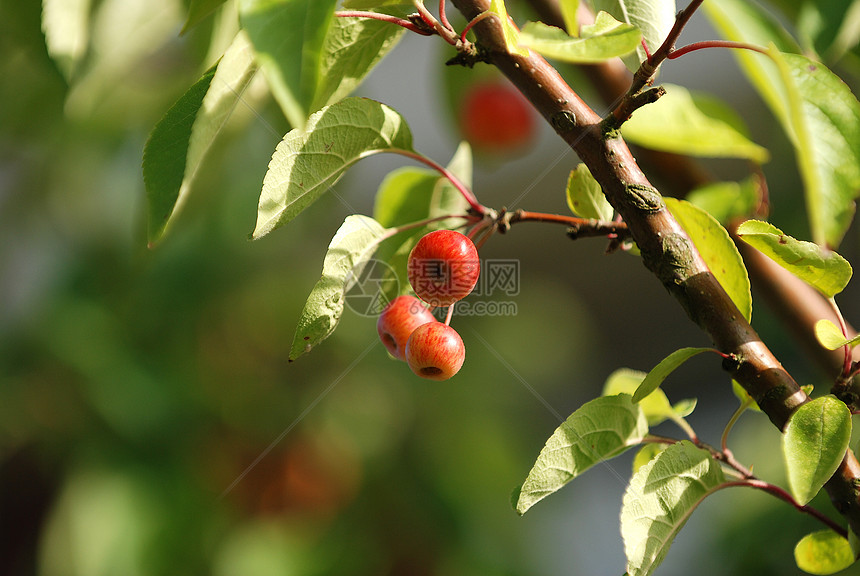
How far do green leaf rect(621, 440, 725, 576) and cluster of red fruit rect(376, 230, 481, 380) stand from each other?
0.19 metres

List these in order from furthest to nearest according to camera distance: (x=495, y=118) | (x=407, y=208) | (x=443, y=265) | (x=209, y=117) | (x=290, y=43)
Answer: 1. (x=495, y=118)
2. (x=407, y=208)
3. (x=443, y=265)
4. (x=209, y=117)
5. (x=290, y=43)

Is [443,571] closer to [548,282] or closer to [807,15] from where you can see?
[807,15]

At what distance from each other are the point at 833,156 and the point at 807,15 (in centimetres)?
37

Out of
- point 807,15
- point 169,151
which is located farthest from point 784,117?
point 807,15

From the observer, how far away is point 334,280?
0.47m

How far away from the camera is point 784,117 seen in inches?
10.6

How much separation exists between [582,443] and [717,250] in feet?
0.51

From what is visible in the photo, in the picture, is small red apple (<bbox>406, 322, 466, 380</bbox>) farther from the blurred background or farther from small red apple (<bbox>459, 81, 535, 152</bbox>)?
small red apple (<bbox>459, 81, 535, 152</bbox>)

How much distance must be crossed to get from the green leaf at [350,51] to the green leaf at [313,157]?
0.02 m

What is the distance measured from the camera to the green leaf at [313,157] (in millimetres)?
437

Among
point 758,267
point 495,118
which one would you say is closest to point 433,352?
point 758,267

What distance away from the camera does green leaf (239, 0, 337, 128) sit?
0.28 metres

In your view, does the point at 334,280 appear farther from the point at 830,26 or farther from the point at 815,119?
the point at 830,26

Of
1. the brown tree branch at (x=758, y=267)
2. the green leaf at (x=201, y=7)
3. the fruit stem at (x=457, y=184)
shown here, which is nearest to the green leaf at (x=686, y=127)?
the brown tree branch at (x=758, y=267)
